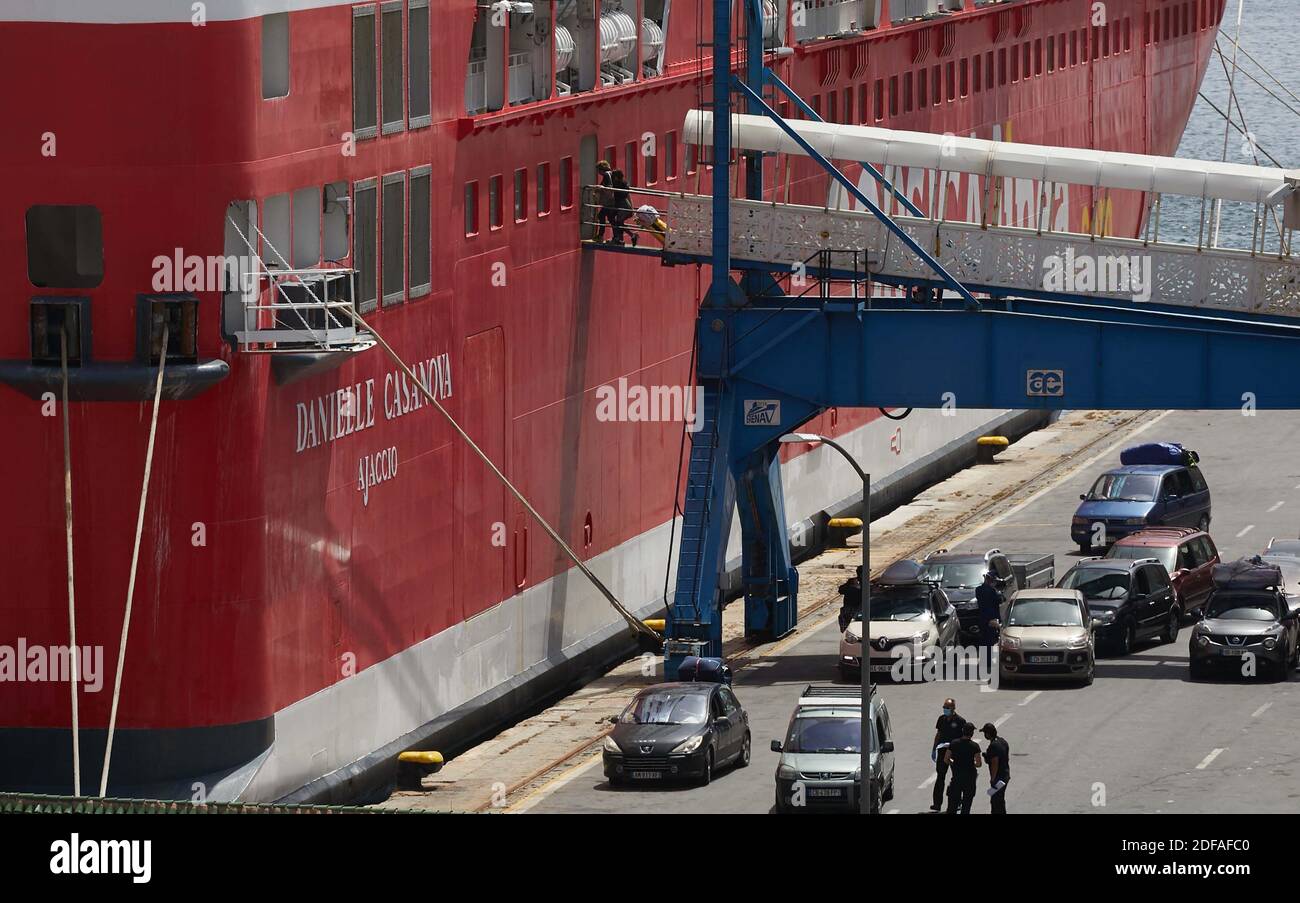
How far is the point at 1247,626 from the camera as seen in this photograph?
4591 cm

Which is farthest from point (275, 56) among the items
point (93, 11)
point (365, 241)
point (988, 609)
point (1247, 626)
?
point (1247, 626)

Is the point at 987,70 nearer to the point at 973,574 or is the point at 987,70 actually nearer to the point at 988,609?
the point at 973,574

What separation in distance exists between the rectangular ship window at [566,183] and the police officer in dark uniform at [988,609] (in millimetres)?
10130

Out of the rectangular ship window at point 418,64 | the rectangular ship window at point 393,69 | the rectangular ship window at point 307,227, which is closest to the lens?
the rectangular ship window at point 307,227

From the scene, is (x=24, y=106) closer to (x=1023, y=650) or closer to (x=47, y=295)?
(x=47, y=295)

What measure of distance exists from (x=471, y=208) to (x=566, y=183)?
5000mm

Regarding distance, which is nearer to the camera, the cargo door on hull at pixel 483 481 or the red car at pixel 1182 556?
the cargo door on hull at pixel 483 481

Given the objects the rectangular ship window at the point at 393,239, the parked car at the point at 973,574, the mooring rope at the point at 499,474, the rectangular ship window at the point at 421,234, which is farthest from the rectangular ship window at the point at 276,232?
the parked car at the point at 973,574

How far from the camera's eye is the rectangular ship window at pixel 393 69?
40.6 meters

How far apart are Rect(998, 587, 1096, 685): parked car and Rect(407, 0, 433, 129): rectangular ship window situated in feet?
43.0

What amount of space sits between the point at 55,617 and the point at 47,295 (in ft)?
13.9

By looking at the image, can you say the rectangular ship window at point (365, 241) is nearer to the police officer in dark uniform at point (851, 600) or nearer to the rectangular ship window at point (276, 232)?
the rectangular ship window at point (276, 232)

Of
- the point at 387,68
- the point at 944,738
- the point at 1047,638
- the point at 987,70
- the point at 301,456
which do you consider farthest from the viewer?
the point at 987,70

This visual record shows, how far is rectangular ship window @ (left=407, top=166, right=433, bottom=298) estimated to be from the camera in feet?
137
